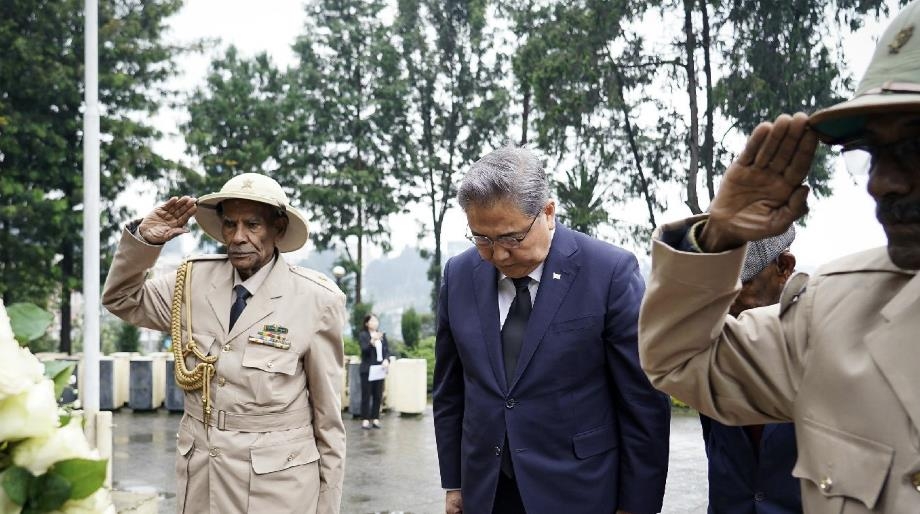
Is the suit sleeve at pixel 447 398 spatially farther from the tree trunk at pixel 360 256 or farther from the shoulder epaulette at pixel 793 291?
the tree trunk at pixel 360 256

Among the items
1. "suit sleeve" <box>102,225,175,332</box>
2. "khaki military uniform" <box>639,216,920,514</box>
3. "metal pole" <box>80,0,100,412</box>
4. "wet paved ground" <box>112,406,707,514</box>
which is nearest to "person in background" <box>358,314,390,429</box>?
"wet paved ground" <box>112,406,707,514</box>

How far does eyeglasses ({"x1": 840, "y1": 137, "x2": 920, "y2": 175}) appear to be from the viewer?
4.85ft

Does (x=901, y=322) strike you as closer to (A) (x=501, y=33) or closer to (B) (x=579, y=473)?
(B) (x=579, y=473)

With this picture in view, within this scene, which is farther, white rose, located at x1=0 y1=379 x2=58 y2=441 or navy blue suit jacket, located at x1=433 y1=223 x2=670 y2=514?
navy blue suit jacket, located at x1=433 y1=223 x2=670 y2=514

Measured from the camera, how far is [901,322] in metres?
1.47

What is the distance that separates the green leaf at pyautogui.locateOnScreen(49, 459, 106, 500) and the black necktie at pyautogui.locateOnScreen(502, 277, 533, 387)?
1995 mm

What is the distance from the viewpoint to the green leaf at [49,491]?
1090 millimetres

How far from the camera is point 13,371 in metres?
1.04

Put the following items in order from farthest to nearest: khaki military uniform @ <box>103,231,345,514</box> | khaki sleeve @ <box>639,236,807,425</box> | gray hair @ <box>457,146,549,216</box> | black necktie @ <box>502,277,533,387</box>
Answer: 1. khaki military uniform @ <box>103,231,345,514</box>
2. black necktie @ <box>502,277,533,387</box>
3. gray hair @ <box>457,146,549,216</box>
4. khaki sleeve @ <box>639,236,807,425</box>

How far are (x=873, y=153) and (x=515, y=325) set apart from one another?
1.70m

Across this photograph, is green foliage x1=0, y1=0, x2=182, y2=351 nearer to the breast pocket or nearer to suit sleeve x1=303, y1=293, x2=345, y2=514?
suit sleeve x1=303, y1=293, x2=345, y2=514

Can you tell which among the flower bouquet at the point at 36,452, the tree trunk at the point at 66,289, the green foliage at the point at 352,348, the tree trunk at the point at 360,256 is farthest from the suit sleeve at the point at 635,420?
the tree trunk at the point at 360,256

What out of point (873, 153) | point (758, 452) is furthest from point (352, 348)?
point (873, 153)

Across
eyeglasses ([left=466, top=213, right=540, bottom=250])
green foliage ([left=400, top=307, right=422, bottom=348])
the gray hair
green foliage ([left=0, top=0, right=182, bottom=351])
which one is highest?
green foliage ([left=0, top=0, right=182, bottom=351])
